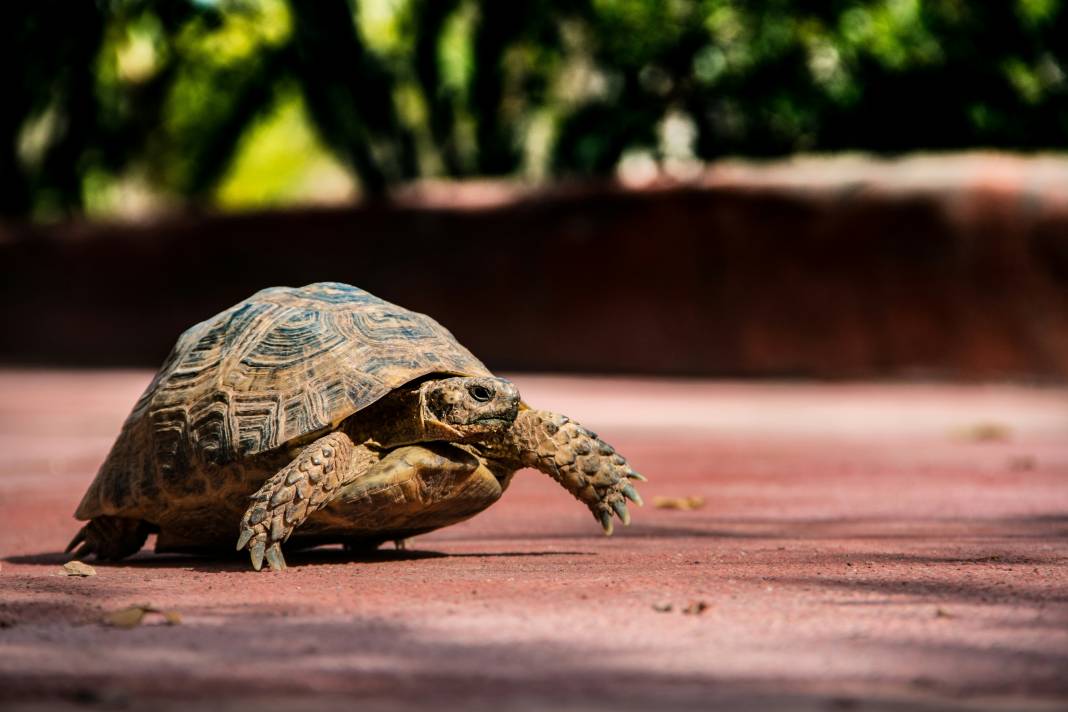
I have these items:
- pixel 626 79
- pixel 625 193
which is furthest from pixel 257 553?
pixel 626 79

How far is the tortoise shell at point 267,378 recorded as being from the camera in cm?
528

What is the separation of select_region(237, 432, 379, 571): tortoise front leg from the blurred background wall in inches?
443

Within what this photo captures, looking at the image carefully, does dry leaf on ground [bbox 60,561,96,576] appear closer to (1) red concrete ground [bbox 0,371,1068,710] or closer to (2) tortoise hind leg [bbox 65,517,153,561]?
(1) red concrete ground [bbox 0,371,1068,710]

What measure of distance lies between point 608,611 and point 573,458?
5.32 feet

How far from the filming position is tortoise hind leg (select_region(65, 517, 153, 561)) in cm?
584

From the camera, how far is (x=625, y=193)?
18.8 m

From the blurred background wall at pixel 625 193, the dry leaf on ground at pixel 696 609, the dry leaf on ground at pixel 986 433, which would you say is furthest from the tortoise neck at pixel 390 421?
the blurred background wall at pixel 625 193

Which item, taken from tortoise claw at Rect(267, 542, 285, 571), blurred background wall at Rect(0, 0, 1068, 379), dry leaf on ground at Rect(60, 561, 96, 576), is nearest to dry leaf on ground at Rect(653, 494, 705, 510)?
tortoise claw at Rect(267, 542, 285, 571)

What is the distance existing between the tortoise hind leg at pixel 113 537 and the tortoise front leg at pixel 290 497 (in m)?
0.91

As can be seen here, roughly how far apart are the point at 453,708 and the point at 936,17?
19.5 metres

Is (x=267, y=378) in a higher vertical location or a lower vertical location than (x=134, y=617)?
higher

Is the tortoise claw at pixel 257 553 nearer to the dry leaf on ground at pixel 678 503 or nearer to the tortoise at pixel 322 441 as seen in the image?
the tortoise at pixel 322 441

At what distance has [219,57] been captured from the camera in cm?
2638

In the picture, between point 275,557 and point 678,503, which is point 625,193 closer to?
point 678,503
